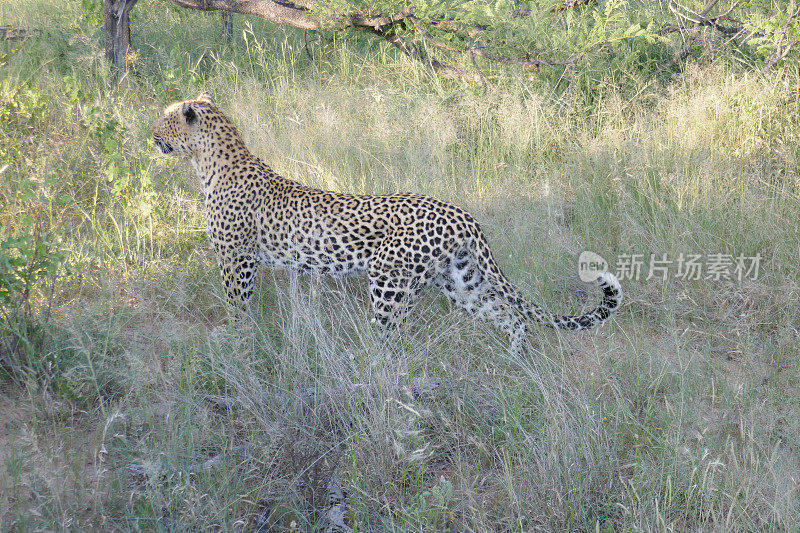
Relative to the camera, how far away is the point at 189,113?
5.55 m

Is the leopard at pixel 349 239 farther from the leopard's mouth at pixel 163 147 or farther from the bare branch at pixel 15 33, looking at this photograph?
the bare branch at pixel 15 33

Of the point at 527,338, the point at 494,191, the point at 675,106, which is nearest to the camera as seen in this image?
the point at 527,338

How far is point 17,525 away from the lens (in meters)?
3.23

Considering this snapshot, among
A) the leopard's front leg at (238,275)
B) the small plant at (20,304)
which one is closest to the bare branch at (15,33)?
the leopard's front leg at (238,275)

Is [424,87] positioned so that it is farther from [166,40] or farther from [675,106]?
[166,40]

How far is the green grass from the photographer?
354 centimetres

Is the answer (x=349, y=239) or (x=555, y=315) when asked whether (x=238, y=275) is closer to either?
(x=349, y=239)

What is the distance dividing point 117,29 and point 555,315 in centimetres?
760

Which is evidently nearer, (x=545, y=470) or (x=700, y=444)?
(x=545, y=470)

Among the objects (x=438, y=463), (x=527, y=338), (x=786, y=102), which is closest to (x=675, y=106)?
(x=786, y=102)

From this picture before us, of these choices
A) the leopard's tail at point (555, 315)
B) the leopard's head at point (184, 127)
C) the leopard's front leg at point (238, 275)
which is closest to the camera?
the leopard's tail at point (555, 315)

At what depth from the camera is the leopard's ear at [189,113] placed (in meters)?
5.51

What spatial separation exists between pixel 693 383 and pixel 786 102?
4.17m

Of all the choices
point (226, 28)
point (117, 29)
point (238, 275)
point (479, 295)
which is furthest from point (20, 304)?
point (226, 28)
